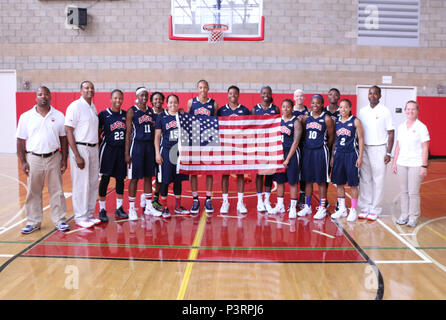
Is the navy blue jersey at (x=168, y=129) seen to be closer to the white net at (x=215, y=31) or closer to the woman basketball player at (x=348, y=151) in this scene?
the woman basketball player at (x=348, y=151)

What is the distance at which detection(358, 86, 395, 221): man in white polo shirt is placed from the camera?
4.91m

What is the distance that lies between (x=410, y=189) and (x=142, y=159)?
11.4ft

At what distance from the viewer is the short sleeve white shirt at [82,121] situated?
4348 mm

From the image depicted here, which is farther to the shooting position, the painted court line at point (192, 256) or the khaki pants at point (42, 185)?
the khaki pants at point (42, 185)

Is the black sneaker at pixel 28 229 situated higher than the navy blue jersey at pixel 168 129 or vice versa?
the navy blue jersey at pixel 168 129

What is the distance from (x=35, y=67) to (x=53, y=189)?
8689 millimetres

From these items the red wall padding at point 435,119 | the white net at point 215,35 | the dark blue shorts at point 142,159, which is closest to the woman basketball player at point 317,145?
the dark blue shorts at point 142,159

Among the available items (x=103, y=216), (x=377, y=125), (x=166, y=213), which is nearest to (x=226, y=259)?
(x=166, y=213)

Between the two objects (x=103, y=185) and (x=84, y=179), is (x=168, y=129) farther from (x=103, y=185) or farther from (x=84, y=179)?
(x=84, y=179)

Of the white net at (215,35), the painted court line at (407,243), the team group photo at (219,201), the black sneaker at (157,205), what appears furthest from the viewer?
the white net at (215,35)

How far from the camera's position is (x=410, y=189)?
4691mm

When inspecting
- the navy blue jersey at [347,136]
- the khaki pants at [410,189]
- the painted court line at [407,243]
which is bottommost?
the painted court line at [407,243]

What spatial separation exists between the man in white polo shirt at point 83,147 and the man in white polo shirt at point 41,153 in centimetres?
15

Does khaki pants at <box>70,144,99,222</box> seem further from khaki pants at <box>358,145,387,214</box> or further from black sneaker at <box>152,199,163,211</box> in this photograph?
khaki pants at <box>358,145,387,214</box>
